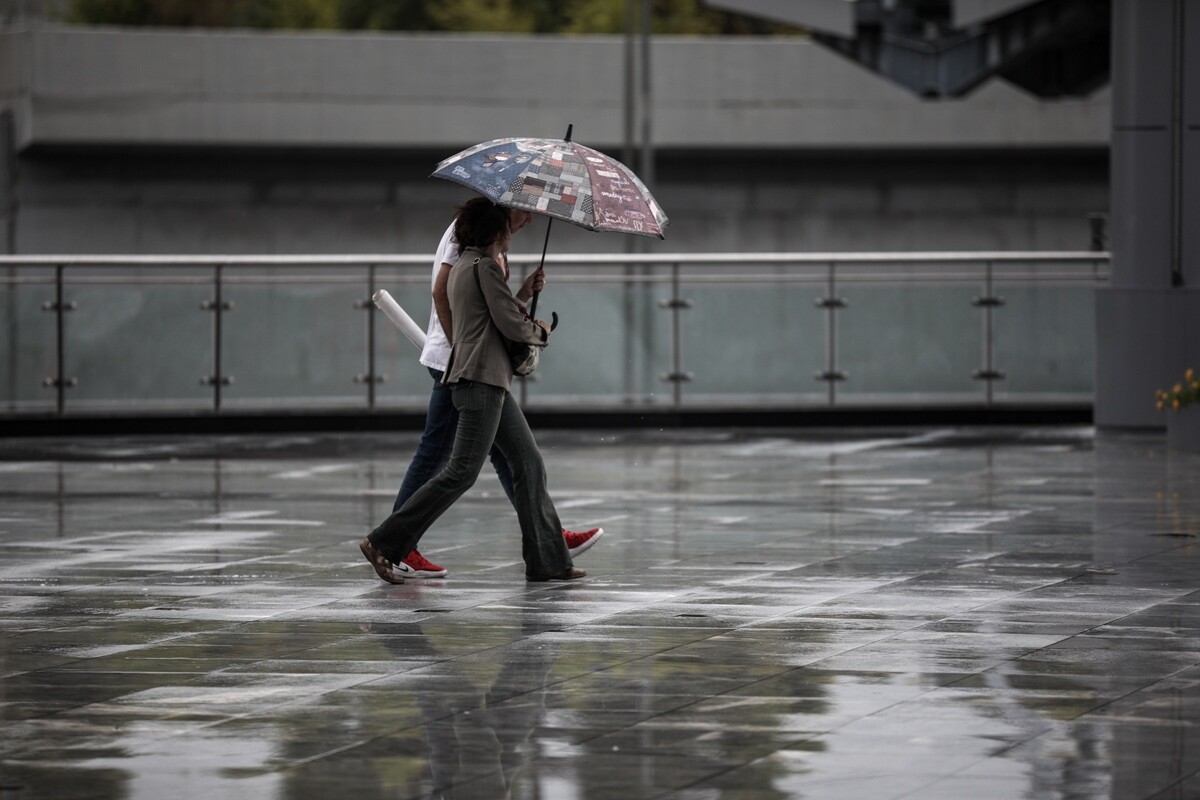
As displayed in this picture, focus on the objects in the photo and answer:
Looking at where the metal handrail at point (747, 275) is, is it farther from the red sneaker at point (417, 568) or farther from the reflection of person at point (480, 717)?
the reflection of person at point (480, 717)

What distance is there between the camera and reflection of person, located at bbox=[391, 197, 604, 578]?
398 inches

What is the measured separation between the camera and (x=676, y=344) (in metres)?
20.9

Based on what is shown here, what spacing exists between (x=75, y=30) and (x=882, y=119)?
1837cm

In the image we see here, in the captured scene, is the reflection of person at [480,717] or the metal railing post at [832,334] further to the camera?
the metal railing post at [832,334]

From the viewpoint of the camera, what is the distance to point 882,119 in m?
52.9

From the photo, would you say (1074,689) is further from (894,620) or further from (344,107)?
(344,107)

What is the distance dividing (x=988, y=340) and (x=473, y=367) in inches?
473

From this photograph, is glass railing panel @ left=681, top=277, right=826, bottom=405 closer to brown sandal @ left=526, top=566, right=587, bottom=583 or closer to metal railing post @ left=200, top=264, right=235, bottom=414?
metal railing post @ left=200, top=264, right=235, bottom=414

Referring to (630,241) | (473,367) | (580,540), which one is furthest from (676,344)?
(630,241)

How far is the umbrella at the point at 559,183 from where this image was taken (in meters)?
9.38

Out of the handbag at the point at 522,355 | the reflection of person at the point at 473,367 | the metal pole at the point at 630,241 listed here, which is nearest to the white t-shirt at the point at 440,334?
the reflection of person at the point at 473,367

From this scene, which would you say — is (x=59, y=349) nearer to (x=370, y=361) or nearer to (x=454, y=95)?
(x=370, y=361)

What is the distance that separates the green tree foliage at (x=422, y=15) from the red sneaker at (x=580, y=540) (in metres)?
56.0

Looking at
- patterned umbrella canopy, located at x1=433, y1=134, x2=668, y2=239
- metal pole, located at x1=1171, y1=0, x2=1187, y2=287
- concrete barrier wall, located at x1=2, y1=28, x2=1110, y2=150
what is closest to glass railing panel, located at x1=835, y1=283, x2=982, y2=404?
metal pole, located at x1=1171, y1=0, x2=1187, y2=287
